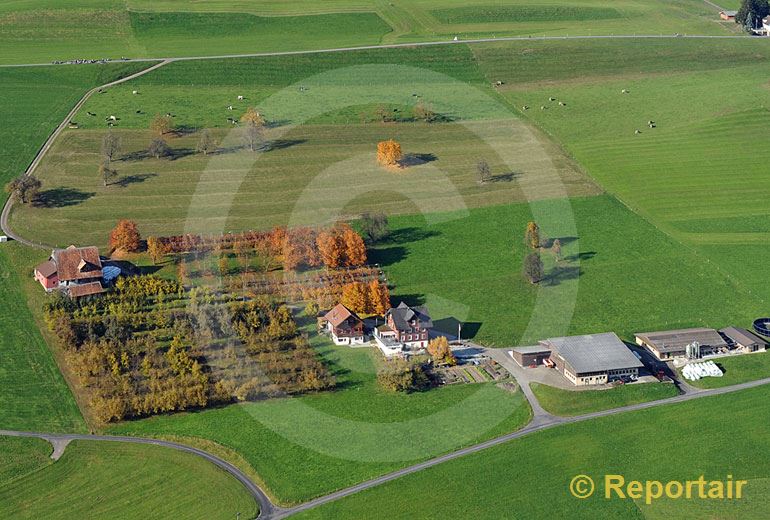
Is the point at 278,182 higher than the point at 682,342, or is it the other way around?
the point at 278,182

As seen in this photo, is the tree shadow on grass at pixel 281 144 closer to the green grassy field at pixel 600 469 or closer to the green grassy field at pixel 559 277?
the green grassy field at pixel 559 277

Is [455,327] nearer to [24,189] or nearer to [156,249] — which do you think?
[156,249]

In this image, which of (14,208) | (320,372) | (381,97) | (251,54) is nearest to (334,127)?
(381,97)

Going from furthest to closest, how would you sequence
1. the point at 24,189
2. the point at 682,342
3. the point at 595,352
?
the point at 24,189
the point at 682,342
the point at 595,352

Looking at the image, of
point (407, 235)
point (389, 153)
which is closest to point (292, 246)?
point (407, 235)

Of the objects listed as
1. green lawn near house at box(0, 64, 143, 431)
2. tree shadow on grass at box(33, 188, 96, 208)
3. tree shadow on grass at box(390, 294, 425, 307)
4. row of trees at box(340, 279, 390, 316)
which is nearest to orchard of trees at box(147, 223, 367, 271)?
tree shadow on grass at box(390, 294, 425, 307)

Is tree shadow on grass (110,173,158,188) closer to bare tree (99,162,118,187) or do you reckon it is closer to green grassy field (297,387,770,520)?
bare tree (99,162,118,187)
